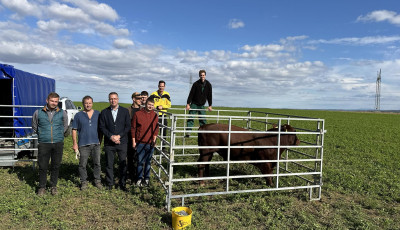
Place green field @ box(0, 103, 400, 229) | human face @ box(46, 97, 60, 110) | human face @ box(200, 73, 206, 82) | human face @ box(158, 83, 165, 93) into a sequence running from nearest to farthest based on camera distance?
green field @ box(0, 103, 400, 229)
human face @ box(46, 97, 60, 110)
human face @ box(158, 83, 165, 93)
human face @ box(200, 73, 206, 82)

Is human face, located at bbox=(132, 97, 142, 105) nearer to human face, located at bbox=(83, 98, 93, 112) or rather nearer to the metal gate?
human face, located at bbox=(83, 98, 93, 112)

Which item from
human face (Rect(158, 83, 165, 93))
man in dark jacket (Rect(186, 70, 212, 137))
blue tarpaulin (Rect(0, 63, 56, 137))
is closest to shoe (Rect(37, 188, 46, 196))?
blue tarpaulin (Rect(0, 63, 56, 137))

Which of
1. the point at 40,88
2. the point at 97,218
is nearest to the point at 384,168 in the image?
the point at 97,218

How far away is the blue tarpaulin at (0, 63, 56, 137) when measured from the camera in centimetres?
731

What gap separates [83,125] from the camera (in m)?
5.21

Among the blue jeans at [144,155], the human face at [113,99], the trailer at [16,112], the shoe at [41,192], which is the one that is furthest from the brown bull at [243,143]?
the trailer at [16,112]

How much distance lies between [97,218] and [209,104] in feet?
17.7

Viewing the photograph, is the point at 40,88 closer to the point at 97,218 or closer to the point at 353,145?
the point at 97,218

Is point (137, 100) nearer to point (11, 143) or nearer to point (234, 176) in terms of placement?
point (234, 176)

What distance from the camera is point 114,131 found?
525 cm

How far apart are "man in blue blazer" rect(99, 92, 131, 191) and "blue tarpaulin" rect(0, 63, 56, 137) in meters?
4.01

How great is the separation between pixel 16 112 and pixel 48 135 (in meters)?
3.65

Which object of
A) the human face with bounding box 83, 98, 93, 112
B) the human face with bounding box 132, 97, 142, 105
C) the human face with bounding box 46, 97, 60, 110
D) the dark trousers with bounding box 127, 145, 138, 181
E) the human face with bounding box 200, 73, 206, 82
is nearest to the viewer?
the human face with bounding box 46, 97, 60, 110

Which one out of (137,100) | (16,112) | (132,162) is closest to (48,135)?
(132,162)
